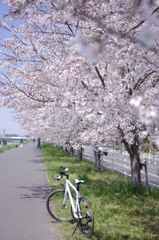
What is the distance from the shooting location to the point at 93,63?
23.5ft

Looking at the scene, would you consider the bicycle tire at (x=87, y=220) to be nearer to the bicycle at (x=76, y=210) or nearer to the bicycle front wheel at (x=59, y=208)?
the bicycle at (x=76, y=210)

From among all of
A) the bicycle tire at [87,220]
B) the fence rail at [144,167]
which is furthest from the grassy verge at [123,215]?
the fence rail at [144,167]

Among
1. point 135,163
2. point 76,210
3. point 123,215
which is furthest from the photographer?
point 135,163

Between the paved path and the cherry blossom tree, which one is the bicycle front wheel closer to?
the paved path

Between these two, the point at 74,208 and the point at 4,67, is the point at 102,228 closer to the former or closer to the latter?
the point at 74,208

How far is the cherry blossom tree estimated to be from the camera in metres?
4.64

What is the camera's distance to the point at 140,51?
5.47 metres

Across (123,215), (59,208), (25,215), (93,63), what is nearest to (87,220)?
(123,215)

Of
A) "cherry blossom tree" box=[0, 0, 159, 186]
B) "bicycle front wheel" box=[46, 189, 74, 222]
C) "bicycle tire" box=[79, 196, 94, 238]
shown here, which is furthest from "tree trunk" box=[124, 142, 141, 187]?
"bicycle tire" box=[79, 196, 94, 238]

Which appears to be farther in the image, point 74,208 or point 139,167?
point 139,167

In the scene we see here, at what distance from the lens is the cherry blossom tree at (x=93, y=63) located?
4.64 m

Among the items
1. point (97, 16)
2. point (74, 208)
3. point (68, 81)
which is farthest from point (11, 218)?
point (97, 16)

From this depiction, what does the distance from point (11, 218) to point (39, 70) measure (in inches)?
197

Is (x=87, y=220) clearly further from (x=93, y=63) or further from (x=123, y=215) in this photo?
(x=93, y=63)
